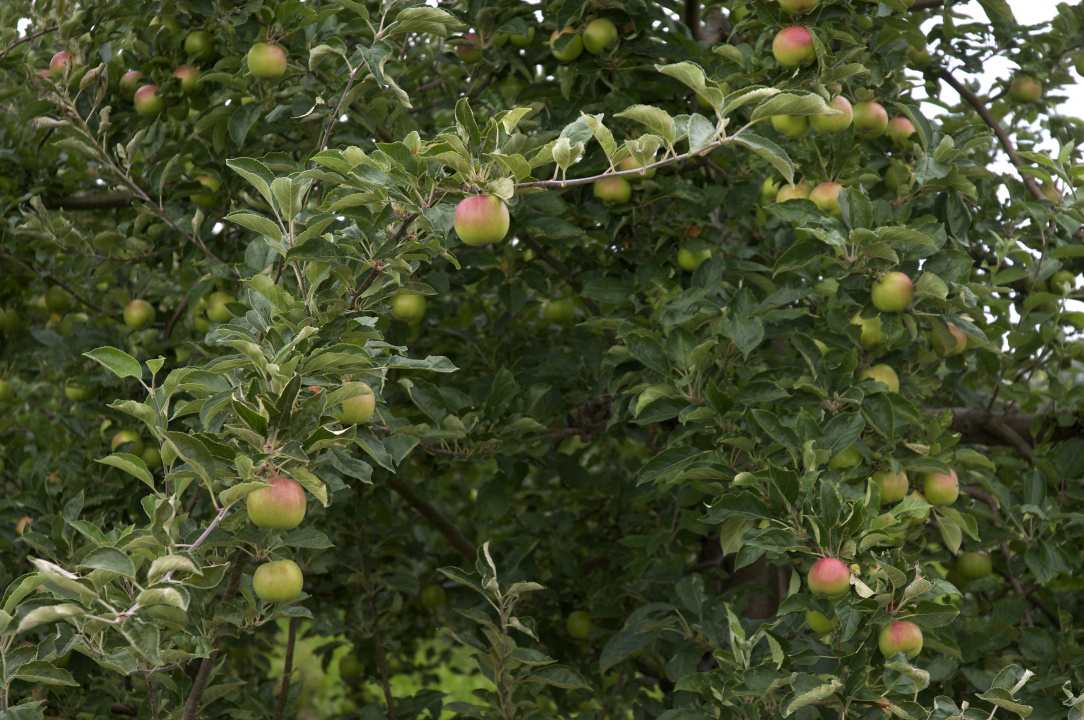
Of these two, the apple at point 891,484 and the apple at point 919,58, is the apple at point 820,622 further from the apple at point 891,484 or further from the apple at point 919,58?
the apple at point 919,58

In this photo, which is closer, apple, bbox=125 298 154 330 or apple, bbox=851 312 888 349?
apple, bbox=851 312 888 349

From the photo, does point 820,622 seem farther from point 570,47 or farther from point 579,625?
point 570,47

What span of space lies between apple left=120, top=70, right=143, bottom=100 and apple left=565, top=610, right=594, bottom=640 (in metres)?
2.06

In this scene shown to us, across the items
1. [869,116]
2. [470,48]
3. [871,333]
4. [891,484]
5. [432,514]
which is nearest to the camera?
[891,484]

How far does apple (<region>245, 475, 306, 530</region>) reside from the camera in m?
1.46

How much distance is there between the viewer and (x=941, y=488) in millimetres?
2135

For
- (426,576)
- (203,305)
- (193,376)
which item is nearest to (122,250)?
(203,305)

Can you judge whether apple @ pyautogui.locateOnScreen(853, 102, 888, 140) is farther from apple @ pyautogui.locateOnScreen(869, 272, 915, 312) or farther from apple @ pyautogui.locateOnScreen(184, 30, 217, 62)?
apple @ pyautogui.locateOnScreen(184, 30, 217, 62)

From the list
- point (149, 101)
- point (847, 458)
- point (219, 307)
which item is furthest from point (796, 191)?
point (149, 101)

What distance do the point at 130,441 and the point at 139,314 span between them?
459mm

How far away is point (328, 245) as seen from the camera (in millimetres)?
1634

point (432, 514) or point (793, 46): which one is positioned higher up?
point (793, 46)

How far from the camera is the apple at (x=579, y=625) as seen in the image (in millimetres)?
3020

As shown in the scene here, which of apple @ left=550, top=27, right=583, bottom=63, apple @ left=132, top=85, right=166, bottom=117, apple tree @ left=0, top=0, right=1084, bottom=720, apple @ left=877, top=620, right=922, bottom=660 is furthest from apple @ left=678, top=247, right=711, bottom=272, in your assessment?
apple @ left=132, top=85, right=166, bottom=117
